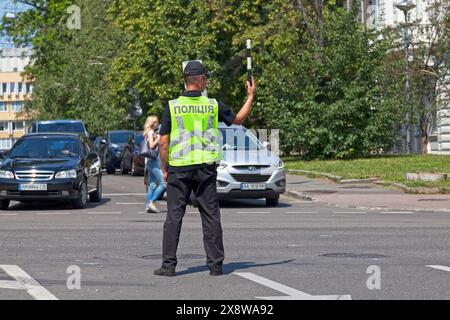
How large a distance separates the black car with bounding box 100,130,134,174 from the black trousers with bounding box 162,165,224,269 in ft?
115

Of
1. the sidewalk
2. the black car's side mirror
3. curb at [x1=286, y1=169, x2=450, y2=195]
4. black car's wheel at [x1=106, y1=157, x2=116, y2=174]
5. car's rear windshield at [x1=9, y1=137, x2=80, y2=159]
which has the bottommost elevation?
black car's wheel at [x1=106, y1=157, x2=116, y2=174]

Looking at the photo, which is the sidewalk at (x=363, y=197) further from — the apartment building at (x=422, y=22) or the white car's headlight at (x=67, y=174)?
the apartment building at (x=422, y=22)

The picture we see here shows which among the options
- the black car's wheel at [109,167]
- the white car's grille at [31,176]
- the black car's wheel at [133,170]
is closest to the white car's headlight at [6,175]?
the white car's grille at [31,176]

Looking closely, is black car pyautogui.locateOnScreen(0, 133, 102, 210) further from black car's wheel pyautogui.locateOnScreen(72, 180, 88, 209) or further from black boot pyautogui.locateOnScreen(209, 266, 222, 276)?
black boot pyautogui.locateOnScreen(209, 266, 222, 276)

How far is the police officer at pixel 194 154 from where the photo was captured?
11633mm

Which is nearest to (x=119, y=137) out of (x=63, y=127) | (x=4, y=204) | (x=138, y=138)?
(x=138, y=138)

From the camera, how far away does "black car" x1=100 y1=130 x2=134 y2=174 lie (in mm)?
47650

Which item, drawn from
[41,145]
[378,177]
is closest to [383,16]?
[378,177]

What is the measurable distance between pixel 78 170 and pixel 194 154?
12549 millimetres

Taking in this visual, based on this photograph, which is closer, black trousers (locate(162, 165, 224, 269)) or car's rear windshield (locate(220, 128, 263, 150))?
black trousers (locate(162, 165, 224, 269))

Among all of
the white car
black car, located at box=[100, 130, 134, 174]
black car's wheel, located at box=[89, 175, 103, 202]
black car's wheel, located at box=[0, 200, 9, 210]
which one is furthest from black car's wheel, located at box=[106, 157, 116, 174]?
black car's wheel, located at box=[0, 200, 9, 210]

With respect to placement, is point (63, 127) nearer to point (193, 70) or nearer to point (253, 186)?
point (253, 186)

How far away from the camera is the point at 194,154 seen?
1170 cm
